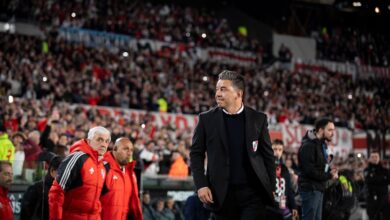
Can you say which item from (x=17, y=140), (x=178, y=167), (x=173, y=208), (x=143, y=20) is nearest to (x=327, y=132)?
(x=173, y=208)

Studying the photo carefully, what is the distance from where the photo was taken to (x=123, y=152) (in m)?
9.07

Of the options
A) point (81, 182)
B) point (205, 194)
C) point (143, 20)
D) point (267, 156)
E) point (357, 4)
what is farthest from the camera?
point (143, 20)

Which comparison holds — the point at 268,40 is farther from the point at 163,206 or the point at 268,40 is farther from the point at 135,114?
the point at 163,206

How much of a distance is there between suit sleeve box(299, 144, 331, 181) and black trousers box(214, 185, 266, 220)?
3.44m

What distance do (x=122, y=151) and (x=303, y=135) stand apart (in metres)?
19.3

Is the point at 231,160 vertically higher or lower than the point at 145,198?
higher

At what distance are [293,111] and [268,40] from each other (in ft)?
29.9

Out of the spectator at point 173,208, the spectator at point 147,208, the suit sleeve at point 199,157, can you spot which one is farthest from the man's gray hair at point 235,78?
the spectator at point 173,208

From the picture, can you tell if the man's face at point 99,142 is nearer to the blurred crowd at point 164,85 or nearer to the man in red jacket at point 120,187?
the man in red jacket at point 120,187

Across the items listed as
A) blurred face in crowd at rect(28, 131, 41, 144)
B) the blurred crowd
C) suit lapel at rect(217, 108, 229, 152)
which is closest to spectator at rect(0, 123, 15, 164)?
blurred face in crowd at rect(28, 131, 41, 144)

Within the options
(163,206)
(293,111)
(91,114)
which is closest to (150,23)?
(293,111)

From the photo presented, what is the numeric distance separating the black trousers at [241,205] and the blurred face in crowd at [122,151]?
106 inches

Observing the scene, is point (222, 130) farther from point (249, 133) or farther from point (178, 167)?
point (178, 167)

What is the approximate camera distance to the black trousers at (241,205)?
6539mm
